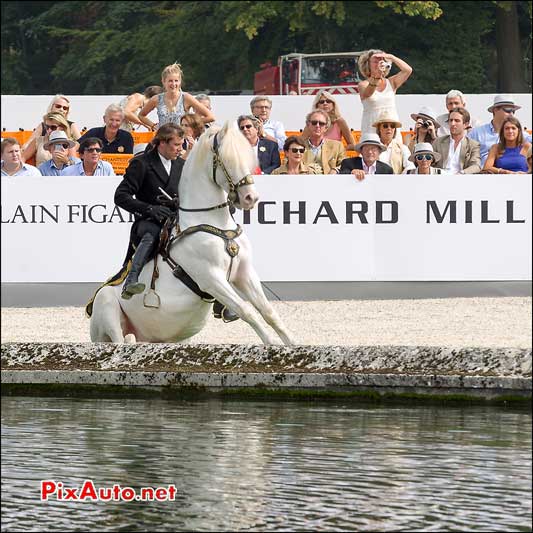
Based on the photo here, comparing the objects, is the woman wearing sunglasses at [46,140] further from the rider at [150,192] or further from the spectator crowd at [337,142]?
the rider at [150,192]

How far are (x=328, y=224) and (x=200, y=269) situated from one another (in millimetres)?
4699

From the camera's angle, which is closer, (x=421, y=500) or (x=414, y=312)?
(x=421, y=500)

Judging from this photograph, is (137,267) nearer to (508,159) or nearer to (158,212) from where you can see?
(158,212)

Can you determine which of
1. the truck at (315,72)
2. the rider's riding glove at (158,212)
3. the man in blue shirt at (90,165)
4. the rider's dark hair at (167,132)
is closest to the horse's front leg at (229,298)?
the rider's riding glove at (158,212)

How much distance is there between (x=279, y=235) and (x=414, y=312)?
1940 mm

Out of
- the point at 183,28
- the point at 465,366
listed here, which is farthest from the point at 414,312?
the point at 183,28

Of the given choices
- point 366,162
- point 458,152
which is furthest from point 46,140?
point 458,152

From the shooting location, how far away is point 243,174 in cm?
1210

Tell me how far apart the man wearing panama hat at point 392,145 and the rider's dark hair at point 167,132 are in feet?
14.9

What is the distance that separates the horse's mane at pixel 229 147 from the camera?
12078mm

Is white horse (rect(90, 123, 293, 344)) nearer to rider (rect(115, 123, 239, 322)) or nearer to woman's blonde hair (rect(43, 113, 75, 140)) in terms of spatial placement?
rider (rect(115, 123, 239, 322))

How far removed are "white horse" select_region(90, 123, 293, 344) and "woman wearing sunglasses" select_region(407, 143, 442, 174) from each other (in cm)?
448

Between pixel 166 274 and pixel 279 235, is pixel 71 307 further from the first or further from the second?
pixel 166 274

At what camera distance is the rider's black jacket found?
40.4 ft
